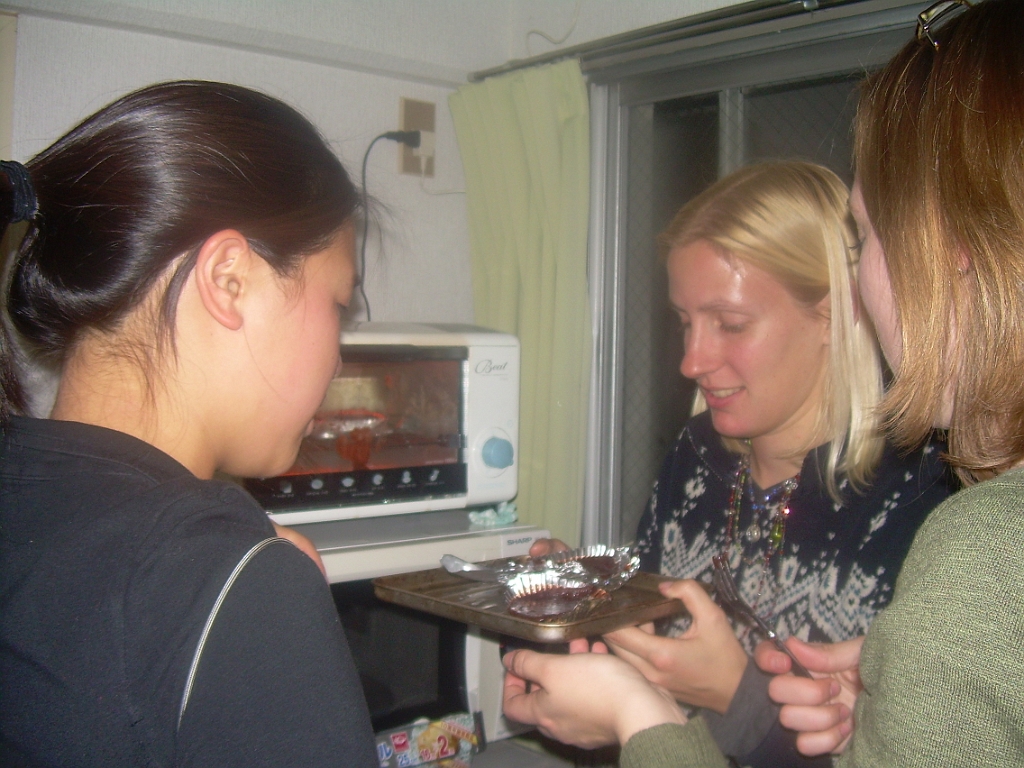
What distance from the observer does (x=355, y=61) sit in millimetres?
1558

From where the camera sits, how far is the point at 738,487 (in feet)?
4.05

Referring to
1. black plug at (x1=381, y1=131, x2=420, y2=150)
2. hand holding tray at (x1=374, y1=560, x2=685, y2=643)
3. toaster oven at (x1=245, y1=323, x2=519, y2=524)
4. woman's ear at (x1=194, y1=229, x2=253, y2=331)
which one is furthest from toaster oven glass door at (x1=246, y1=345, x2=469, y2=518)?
black plug at (x1=381, y1=131, x2=420, y2=150)

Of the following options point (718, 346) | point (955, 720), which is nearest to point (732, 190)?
point (718, 346)

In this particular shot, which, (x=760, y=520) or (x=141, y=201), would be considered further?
(x=760, y=520)

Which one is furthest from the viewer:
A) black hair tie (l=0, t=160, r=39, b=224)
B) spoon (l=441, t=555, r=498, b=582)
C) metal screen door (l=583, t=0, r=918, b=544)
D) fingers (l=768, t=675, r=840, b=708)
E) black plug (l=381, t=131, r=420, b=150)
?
black plug (l=381, t=131, r=420, b=150)

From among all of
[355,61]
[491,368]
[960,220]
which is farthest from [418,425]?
[960,220]

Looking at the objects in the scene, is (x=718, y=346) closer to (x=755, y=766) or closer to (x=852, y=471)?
(x=852, y=471)

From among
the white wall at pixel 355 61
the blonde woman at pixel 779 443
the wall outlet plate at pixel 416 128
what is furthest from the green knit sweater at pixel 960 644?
the wall outlet plate at pixel 416 128

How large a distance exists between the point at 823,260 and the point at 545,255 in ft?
1.89

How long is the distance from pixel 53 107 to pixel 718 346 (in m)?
1.14

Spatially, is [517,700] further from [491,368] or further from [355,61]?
[355,61]

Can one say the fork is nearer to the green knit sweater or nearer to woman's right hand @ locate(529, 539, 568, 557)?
woman's right hand @ locate(529, 539, 568, 557)

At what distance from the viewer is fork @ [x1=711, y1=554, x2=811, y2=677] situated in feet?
2.94

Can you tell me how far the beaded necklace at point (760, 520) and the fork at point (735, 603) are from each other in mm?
38
